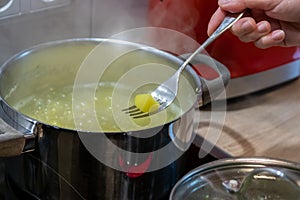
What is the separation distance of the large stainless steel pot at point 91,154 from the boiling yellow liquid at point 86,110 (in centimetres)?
5

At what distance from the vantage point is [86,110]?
817 millimetres

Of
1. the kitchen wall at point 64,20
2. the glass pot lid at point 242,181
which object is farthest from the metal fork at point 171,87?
the kitchen wall at point 64,20

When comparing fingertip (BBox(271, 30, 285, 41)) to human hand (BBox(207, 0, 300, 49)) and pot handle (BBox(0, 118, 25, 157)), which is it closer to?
human hand (BBox(207, 0, 300, 49))

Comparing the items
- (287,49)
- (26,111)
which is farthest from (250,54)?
(26,111)

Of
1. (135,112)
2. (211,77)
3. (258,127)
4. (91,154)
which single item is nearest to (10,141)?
(91,154)

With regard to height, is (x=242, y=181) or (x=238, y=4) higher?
(x=238, y=4)

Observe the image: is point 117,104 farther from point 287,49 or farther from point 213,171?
point 287,49

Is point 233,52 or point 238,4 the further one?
point 233,52

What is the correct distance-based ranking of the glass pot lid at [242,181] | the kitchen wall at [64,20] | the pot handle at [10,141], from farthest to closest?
the kitchen wall at [64,20], the glass pot lid at [242,181], the pot handle at [10,141]

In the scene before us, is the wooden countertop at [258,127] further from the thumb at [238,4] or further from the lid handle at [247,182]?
the thumb at [238,4]

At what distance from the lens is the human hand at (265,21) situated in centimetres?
77

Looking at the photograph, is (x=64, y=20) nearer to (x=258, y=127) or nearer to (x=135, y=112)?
(x=135, y=112)

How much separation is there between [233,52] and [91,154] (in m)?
Result: 0.40

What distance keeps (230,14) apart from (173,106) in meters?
0.16
